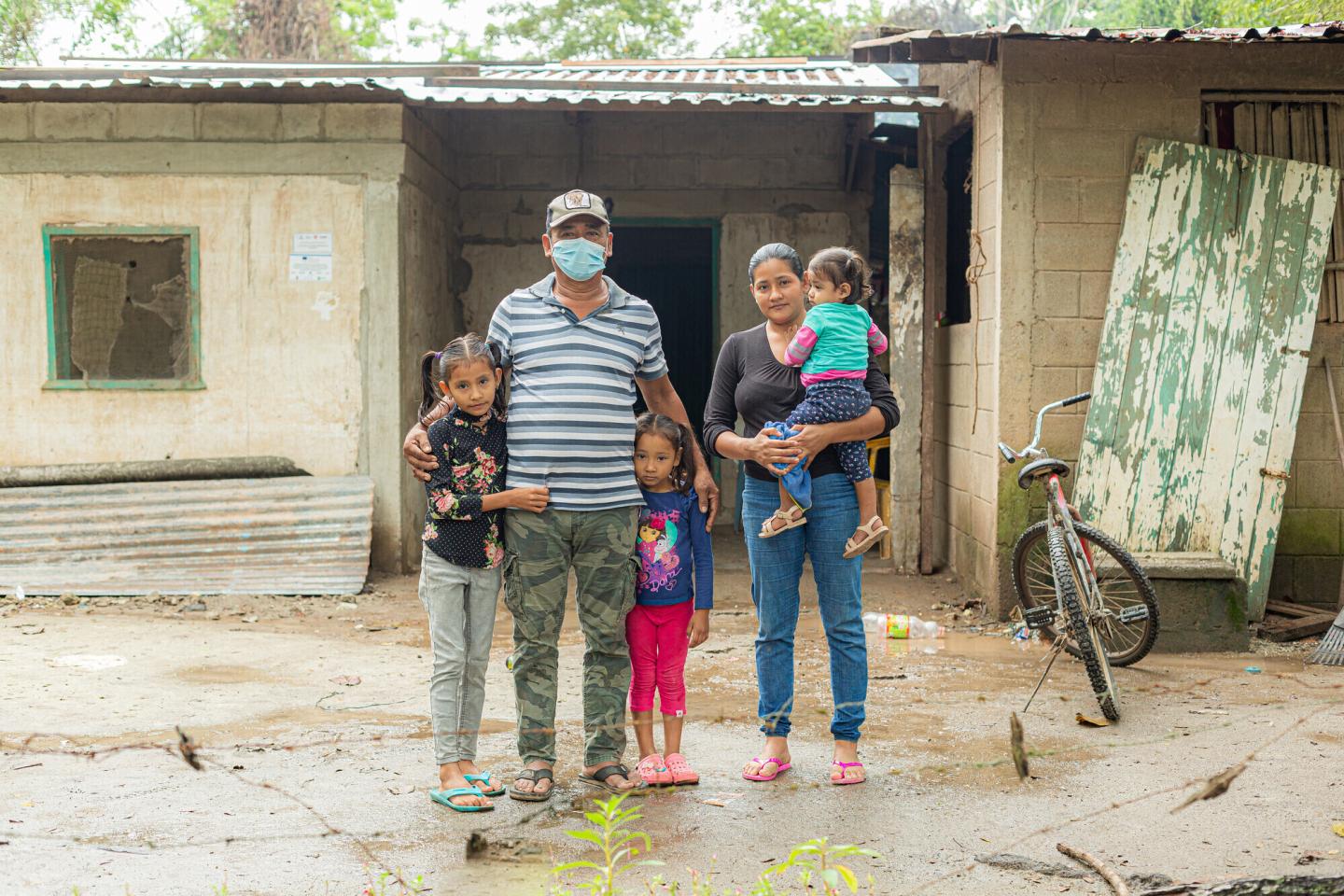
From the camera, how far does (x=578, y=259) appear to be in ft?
12.9

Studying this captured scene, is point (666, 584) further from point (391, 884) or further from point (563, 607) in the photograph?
point (391, 884)

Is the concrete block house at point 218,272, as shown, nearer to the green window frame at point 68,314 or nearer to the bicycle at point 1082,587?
the green window frame at point 68,314

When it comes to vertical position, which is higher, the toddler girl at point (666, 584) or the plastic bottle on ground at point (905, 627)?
the toddler girl at point (666, 584)

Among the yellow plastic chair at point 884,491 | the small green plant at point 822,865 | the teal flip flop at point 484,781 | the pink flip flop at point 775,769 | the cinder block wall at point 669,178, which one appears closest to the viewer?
the small green plant at point 822,865

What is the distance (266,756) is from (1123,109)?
5332mm

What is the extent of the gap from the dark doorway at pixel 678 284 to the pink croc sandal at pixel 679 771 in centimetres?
806

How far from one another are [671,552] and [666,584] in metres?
0.11

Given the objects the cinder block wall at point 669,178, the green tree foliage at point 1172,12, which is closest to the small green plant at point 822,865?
the cinder block wall at point 669,178

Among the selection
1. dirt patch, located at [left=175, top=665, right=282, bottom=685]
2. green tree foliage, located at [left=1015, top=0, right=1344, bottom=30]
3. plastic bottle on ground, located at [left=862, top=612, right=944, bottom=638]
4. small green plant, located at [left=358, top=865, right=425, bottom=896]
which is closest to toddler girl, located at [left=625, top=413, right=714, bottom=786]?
small green plant, located at [left=358, top=865, right=425, bottom=896]

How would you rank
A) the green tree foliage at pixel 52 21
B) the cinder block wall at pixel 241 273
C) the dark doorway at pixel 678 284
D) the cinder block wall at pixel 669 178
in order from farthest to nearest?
the green tree foliage at pixel 52 21, the dark doorway at pixel 678 284, the cinder block wall at pixel 669 178, the cinder block wall at pixel 241 273

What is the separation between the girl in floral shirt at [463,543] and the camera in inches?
152

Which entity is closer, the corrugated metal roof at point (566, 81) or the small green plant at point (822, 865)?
the small green plant at point (822, 865)

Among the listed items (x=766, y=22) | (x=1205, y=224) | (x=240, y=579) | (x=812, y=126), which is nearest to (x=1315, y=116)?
(x=1205, y=224)

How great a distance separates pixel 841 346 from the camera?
4.07 m
